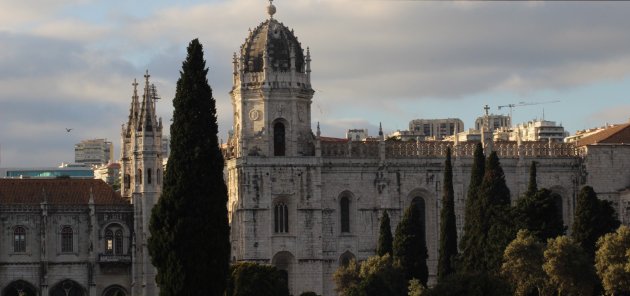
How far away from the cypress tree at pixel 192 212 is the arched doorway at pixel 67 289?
127ft

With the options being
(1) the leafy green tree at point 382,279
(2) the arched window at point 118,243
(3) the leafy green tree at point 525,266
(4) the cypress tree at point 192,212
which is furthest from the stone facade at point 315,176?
(4) the cypress tree at point 192,212

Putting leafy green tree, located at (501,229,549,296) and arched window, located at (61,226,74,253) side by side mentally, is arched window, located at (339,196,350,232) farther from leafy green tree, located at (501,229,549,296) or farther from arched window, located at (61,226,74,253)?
leafy green tree, located at (501,229,549,296)

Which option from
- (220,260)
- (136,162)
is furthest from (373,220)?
(220,260)

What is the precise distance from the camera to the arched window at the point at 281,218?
108m

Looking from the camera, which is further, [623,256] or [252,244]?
[252,244]

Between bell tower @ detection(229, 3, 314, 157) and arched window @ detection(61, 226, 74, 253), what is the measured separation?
11357mm

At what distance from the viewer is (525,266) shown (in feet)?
283

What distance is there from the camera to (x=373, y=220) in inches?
4318

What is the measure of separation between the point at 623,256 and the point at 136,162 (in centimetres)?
3819

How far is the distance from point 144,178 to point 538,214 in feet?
95.0

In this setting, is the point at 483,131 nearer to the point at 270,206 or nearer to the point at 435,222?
the point at 435,222

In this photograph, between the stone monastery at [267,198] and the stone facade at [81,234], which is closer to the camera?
the stone monastery at [267,198]

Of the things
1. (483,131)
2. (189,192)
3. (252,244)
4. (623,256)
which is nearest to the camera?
(189,192)

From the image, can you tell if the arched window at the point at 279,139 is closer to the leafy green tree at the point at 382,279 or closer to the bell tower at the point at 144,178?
the bell tower at the point at 144,178
